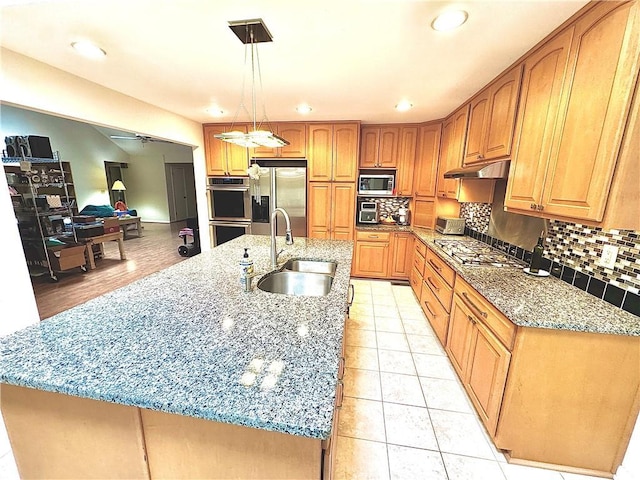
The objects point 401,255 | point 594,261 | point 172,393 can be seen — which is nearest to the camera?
point 172,393

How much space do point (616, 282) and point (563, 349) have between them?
0.51 m

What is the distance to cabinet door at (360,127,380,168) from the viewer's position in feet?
12.5

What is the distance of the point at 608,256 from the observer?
142cm

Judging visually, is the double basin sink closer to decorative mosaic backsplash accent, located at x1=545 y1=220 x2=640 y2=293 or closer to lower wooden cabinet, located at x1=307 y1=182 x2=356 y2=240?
decorative mosaic backsplash accent, located at x1=545 y1=220 x2=640 y2=293

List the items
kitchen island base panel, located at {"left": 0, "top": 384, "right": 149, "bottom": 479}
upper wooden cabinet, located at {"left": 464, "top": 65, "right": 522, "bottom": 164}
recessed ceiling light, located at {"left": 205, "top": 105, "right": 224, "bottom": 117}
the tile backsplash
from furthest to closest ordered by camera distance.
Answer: recessed ceiling light, located at {"left": 205, "top": 105, "right": 224, "bottom": 117} → upper wooden cabinet, located at {"left": 464, "top": 65, "right": 522, "bottom": 164} → the tile backsplash → kitchen island base panel, located at {"left": 0, "top": 384, "right": 149, "bottom": 479}

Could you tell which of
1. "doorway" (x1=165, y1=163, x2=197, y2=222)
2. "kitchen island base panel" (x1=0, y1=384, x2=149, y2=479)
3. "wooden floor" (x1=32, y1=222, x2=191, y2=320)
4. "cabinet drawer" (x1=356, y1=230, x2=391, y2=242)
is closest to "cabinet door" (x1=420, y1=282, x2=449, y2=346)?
"cabinet drawer" (x1=356, y1=230, x2=391, y2=242)

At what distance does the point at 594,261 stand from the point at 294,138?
11.0 ft

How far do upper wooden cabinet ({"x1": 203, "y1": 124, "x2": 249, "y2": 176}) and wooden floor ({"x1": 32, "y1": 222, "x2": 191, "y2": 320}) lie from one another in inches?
83.2

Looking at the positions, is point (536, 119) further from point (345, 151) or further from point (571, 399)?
point (345, 151)

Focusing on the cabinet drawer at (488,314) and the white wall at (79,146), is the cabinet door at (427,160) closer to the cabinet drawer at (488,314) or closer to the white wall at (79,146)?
the cabinet drawer at (488,314)

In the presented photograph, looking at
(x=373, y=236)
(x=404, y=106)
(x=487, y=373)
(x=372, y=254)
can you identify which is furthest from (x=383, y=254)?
(x=487, y=373)

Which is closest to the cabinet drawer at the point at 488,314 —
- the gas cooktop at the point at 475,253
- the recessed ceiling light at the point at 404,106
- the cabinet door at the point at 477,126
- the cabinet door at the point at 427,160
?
the gas cooktop at the point at 475,253

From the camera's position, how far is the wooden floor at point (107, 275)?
334 cm

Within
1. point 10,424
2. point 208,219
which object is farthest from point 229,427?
point 208,219
